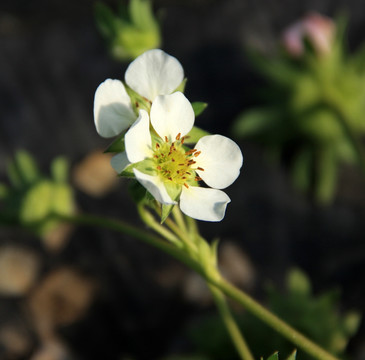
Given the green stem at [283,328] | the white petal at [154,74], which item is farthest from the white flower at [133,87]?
the green stem at [283,328]

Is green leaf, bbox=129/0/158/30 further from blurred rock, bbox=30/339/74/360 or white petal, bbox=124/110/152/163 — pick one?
blurred rock, bbox=30/339/74/360

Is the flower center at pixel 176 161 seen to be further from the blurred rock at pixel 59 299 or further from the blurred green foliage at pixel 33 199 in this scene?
the blurred rock at pixel 59 299

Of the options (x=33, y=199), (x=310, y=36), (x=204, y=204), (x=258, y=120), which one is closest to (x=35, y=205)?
(x=33, y=199)

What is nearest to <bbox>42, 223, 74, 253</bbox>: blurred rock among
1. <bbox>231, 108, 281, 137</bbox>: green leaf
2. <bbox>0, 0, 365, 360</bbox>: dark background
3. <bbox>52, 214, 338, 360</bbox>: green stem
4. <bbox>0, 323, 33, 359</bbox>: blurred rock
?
<bbox>0, 0, 365, 360</bbox>: dark background

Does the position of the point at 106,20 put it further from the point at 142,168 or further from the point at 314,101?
the point at 314,101

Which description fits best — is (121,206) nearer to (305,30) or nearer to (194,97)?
(194,97)

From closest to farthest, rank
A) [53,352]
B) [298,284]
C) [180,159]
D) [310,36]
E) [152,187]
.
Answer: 1. [152,187]
2. [180,159]
3. [298,284]
4. [53,352]
5. [310,36]
